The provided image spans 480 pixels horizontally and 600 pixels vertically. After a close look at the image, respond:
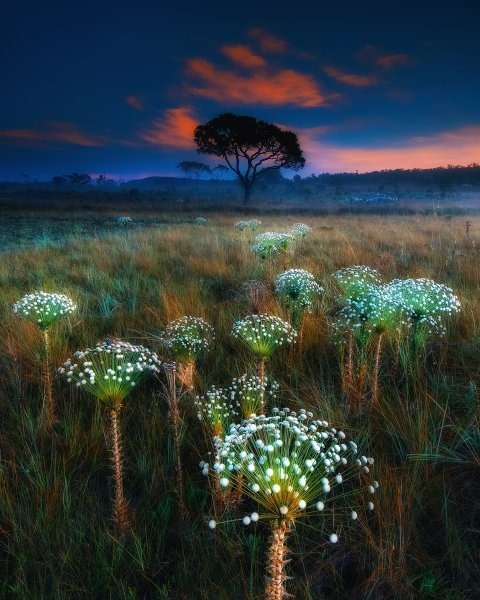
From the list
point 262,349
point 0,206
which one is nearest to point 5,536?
point 262,349

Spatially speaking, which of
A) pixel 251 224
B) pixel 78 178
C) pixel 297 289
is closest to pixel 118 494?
pixel 297 289

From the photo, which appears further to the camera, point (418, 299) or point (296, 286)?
point (296, 286)

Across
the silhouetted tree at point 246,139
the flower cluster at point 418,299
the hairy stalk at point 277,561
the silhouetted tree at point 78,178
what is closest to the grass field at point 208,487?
the hairy stalk at point 277,561

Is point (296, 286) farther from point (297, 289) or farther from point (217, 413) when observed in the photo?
point (217, 413)

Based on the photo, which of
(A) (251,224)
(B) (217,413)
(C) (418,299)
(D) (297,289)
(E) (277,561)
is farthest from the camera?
(A) (251,224)

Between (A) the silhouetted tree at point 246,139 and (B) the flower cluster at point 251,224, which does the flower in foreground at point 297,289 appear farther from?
(A) the silhouetted tree at point 246,139

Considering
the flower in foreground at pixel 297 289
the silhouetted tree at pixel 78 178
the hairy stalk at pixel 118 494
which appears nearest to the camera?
the hairy stalk at pixel 118 494

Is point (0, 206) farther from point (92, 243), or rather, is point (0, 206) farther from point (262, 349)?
point (262, 349)

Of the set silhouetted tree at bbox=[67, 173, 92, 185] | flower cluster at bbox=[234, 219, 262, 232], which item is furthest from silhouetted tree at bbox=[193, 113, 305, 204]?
silhouetted tree at bbox=[67, 173, 92, 185]

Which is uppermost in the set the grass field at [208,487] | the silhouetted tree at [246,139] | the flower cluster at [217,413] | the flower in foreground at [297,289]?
the silhouetted tree at [246,139]

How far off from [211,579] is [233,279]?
18.7 ft

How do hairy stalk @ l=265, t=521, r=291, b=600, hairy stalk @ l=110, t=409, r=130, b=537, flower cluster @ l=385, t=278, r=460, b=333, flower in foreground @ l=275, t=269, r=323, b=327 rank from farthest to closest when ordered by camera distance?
flower in foreground @ l=275, t=269, r=323, b=327, flower cluster @ l=385, t=278, r=460, b=333, hairy stalk @ l=110, t=409, r=130, b=537, hairy stalk @ l=265, t=521, r=291, b=600

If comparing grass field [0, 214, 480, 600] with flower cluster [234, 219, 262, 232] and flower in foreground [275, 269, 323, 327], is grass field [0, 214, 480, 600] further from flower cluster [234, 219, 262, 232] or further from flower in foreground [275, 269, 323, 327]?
flower cluster [234, 219, 262, 232]

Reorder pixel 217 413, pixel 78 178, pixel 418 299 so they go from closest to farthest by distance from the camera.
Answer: pixel 217 413 < pixel 418 299 < pixel 78 178
